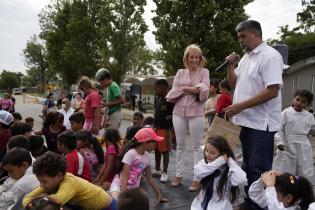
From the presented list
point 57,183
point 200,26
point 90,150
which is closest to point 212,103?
point 90,150

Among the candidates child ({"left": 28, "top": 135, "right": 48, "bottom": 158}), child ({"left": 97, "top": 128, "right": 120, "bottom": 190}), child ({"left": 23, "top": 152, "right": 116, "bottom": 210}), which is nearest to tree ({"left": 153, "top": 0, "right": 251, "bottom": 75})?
child ({"left": 97, "top": 128, "right": 120, "bottom": 190})

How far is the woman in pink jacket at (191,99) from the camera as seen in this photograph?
4957 millimetres

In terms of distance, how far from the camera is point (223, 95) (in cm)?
659

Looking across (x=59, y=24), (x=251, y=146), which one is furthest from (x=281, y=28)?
(x=251, y=146)

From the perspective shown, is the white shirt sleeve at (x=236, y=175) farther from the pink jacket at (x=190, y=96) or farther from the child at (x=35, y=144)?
the child at (x=35, y=144)

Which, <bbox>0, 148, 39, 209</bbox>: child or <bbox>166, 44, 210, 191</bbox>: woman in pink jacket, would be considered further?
<bbox>166, 44, 210, 191</bbox>: woman in pink jacket

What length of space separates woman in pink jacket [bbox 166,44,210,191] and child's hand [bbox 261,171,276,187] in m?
1.81

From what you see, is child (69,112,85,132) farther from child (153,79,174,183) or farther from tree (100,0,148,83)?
tree (100,0,148,83)

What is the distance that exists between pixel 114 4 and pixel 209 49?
8630 mm

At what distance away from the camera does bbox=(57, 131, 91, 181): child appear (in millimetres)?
4102

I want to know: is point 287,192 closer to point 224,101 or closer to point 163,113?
point 163,113

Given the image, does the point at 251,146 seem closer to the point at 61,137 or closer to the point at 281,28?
the point at 61,137

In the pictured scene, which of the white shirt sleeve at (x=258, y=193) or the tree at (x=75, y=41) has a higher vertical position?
the tree at (x=75, y=41)

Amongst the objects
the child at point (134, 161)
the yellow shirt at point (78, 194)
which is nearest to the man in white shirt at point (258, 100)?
the child at point (134, 161)
